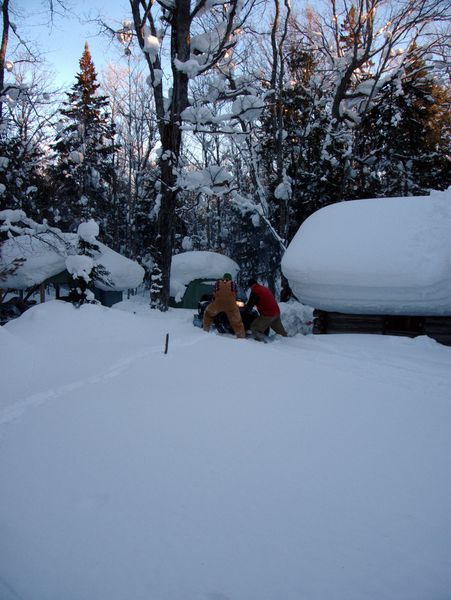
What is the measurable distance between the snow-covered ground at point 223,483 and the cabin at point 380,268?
2.47 m

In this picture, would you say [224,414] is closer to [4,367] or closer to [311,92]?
[4,367]

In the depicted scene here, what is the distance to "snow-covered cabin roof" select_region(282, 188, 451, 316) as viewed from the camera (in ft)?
25.5

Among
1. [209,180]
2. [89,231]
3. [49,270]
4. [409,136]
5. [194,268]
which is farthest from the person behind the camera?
[194,268]

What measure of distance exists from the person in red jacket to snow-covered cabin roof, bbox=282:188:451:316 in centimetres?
79

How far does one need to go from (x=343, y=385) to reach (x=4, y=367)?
4.59m

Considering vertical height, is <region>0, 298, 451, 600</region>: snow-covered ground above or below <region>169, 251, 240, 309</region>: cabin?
below

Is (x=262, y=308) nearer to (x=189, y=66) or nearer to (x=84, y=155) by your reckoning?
(x=189, y=66)

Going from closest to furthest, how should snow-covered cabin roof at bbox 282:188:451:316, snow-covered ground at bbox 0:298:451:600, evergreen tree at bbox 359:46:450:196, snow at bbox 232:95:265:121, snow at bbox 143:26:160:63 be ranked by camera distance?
snow-covered ground at bbox 0:298:451:600
snow-covered cabin roof at bbox 282:188:451:316
snow at bbox 143:26:160:63
snow at bbox 232:95:265:121
evergreen tree at bbox 359:46:450:196

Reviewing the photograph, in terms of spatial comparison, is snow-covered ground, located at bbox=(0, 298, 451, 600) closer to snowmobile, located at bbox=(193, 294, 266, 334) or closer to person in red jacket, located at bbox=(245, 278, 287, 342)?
person in red jacket, located at bbox=(245, 278, 287, 342)

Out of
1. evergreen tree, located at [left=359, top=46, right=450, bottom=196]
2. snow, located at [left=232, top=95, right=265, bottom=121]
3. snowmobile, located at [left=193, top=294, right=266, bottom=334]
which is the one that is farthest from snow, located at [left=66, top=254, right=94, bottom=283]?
evergreen tree, located at [left=359, top=46, right=450, bottom=196]

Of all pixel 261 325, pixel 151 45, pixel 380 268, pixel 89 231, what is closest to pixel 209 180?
pixel 151 45

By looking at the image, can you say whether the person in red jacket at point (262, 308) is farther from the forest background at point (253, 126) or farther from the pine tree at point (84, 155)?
the pine tree at point (84, 155)

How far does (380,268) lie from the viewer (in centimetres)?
802

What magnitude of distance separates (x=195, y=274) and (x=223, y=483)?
65.2ft
